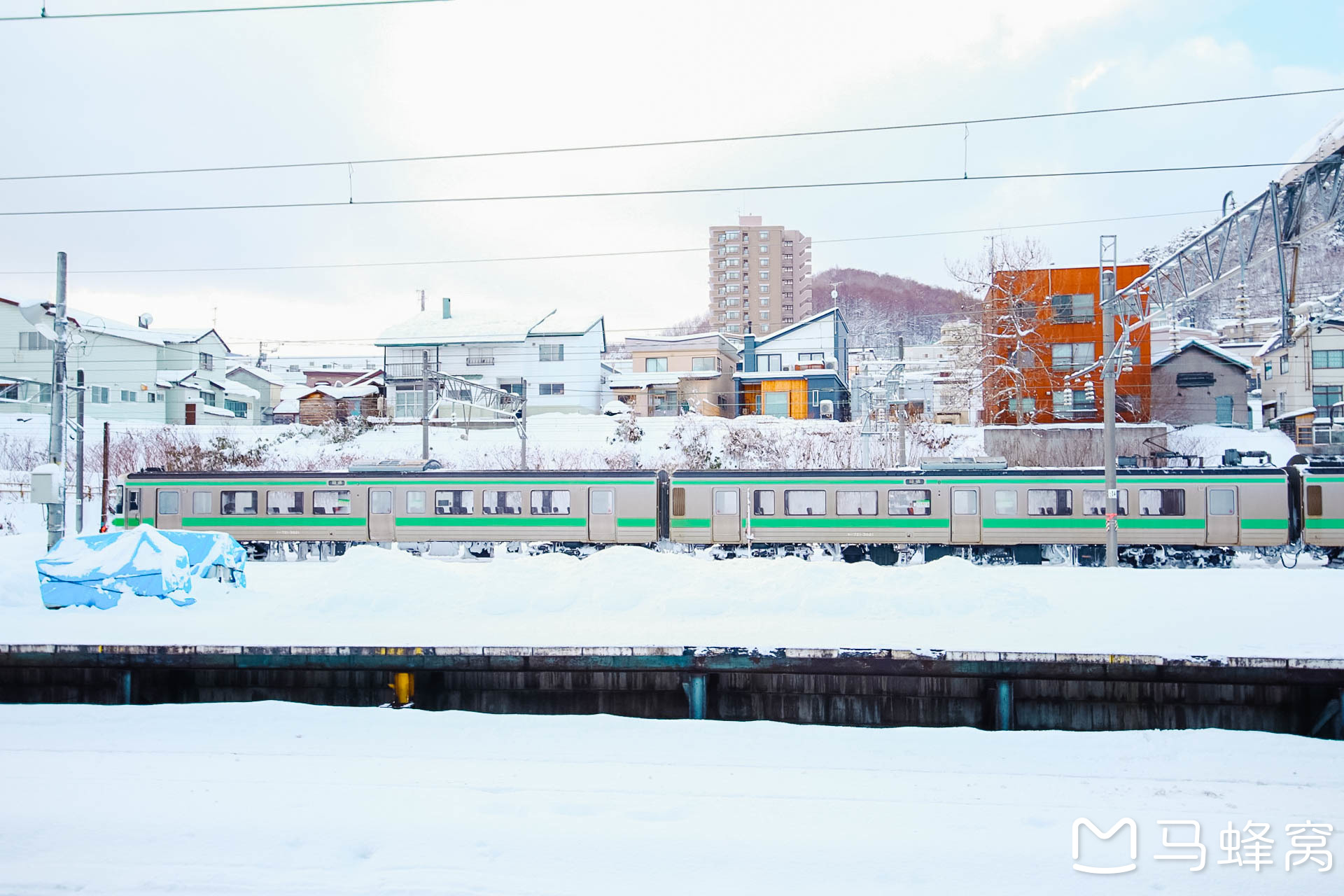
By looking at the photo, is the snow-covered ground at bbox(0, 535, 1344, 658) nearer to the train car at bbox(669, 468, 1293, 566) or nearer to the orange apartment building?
the train car at bbox(669, 468, 1293, 566)

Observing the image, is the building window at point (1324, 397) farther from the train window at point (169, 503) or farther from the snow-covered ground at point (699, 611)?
the train window at point (169, 503)

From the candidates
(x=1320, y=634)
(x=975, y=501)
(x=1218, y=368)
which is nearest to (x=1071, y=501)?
(x=975, y=501)

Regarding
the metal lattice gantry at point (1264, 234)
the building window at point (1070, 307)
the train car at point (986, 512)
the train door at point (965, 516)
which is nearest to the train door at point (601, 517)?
the train car at point (986, 512)

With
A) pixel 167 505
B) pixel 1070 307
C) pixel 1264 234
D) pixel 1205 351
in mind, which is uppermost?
pixel 1070 307

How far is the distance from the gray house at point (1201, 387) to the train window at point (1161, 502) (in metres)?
21.5

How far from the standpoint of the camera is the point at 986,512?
67.7ft

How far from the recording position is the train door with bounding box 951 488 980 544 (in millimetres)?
20641

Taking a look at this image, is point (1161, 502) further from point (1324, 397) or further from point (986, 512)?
point (1324, 397)

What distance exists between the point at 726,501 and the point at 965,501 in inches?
244

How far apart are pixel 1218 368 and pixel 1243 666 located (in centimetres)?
3840

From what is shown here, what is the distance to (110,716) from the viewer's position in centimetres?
788

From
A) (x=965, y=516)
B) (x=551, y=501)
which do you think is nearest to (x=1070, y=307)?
(x=965, y=516)

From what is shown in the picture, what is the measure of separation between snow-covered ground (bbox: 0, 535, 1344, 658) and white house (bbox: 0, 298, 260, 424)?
1330 inches

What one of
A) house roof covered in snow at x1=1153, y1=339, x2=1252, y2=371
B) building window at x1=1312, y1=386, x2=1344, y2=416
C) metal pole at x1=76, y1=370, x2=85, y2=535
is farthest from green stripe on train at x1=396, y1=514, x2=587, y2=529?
building window at x1=1312, y1=386, x2=1344, y2=416
